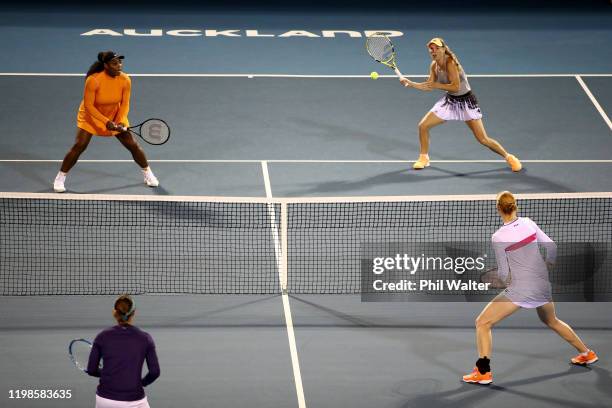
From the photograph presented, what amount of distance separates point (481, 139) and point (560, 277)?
375cm

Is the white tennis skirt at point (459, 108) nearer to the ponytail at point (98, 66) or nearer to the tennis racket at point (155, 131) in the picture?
the tennis racket at point (155, 131)

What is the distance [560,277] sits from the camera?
1173 cm

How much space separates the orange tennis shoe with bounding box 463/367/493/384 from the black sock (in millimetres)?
37

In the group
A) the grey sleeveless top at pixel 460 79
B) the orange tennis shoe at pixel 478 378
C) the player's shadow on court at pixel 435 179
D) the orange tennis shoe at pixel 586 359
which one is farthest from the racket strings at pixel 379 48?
the orange tennis shoe at pixel 478 378

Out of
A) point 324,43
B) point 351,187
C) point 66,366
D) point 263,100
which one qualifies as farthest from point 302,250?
point 324,43

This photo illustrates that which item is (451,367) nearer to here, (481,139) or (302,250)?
(302,250)

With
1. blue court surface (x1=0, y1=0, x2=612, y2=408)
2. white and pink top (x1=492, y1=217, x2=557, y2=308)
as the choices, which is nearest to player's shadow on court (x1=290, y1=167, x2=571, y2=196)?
blue court surface (x1=0, y1=0, x2=612, y2=408)

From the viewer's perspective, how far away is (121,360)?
7.65 meters

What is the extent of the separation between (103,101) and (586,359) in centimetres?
671

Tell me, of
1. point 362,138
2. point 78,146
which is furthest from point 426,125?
point 78,146

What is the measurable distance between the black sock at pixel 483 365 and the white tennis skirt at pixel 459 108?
5863 mm

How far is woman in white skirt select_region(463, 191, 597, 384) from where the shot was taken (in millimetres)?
9328

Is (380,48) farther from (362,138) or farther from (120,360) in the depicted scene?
(120,360)

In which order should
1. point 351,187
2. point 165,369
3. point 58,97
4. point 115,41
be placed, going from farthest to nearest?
point 115,41 < point 58,97 < point 351,187 < point 165,369
